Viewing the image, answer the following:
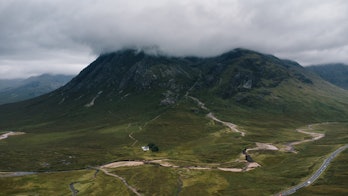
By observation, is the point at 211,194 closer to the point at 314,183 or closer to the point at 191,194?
the point at 191,194

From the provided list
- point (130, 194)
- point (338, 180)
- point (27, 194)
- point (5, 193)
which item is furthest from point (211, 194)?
point (5, 193)

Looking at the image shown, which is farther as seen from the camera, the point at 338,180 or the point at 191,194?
the point at 338,180

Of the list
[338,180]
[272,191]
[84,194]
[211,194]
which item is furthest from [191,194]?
[338,180]

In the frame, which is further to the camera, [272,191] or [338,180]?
[338,180]

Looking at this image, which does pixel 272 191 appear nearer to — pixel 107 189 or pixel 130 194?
pixel 130 194

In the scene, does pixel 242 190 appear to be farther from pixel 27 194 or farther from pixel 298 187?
pixel 27 194

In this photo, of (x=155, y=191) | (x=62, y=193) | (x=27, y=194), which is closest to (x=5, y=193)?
(x=27, y=194)
